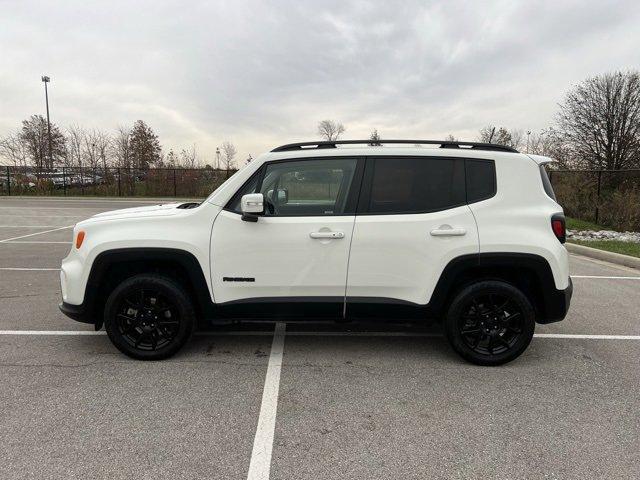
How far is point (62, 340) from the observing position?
426cm

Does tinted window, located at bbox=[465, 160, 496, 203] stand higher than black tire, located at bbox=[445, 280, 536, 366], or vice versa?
tinted window, located at bbox=[465, 160, 496, 203]

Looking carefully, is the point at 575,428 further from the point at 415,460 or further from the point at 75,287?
the point at 75,287

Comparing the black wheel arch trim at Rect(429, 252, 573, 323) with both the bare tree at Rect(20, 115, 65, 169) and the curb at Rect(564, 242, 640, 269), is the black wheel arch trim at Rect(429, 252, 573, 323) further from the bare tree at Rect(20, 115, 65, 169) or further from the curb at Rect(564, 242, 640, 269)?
the bare tree at Rect(20, 115, 65, 169)

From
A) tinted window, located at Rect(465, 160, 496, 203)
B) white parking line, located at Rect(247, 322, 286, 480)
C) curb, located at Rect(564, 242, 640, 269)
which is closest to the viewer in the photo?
white parking line, located at Rect(247, 322, 286, 480)

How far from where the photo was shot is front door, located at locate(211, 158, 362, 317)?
11.8 ft

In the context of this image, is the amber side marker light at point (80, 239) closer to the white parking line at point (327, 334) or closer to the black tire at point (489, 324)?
the white parking line at point (327, 334)

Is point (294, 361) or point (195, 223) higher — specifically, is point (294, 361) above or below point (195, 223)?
below

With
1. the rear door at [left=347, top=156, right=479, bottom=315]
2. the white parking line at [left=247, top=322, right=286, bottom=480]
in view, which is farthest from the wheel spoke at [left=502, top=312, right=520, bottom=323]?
the white parking line at [left=247, top=322, right=286, bottom=480]

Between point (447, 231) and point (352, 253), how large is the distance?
31.3 inches

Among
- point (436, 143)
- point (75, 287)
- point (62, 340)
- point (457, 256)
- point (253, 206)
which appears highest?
point (436, 143)

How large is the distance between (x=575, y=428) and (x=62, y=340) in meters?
4.42

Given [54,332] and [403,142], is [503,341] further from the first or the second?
[54,332]

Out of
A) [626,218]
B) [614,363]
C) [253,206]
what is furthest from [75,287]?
[626,218]

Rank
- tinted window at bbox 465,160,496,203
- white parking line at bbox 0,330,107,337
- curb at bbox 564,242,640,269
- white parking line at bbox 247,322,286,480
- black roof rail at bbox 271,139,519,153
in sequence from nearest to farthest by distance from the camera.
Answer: white parking line at bbox 247,322,286,480
tinted window at bbox 465,160,496,203
black roof rail at bbox 271,139,519,153
white parking line at bbox 0,330,107,337
curb at bbox 564,242,640,269
